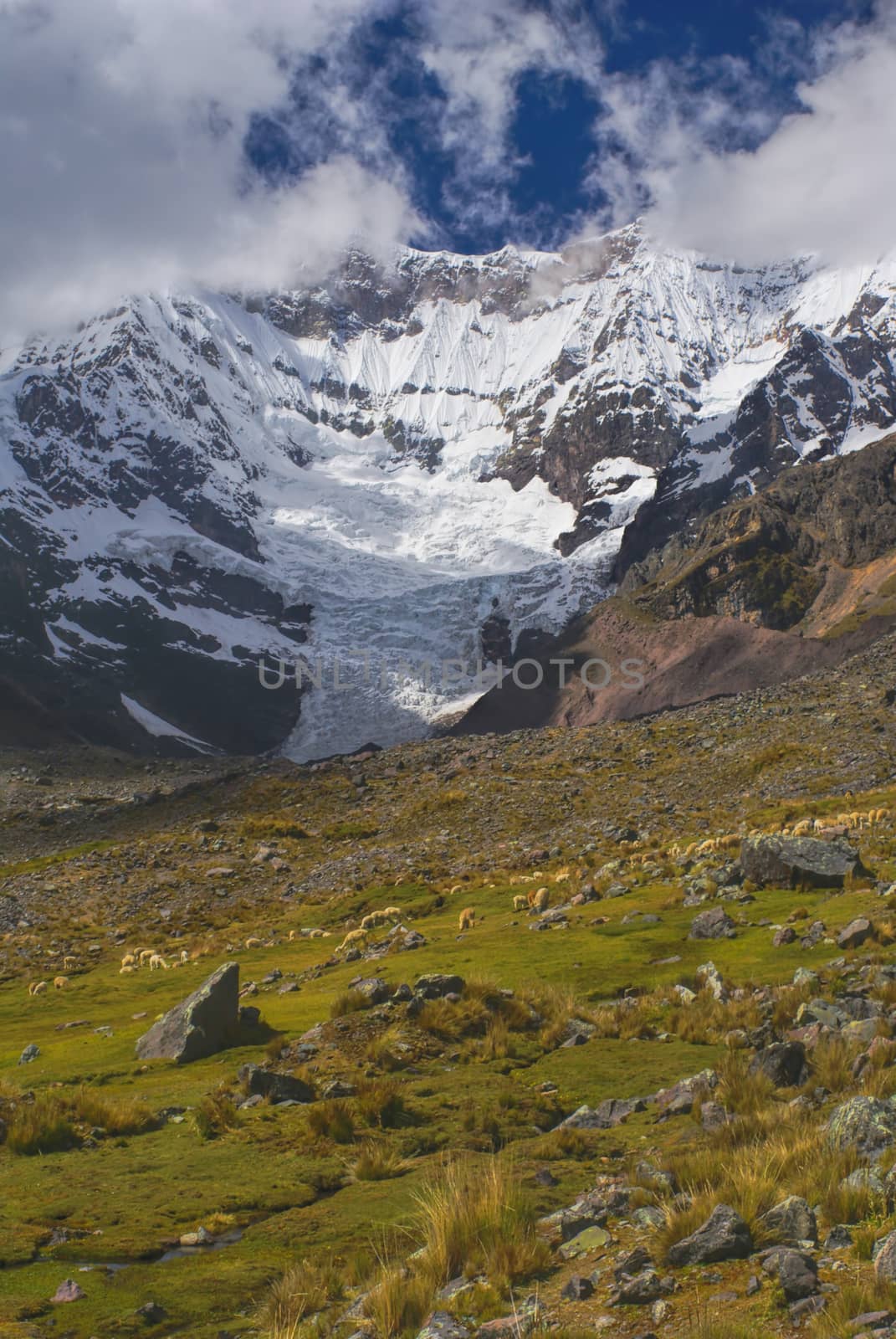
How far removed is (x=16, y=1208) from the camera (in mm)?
9141

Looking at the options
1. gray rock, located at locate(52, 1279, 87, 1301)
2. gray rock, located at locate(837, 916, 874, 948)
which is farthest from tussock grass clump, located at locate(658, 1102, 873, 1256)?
gray rock, located at locate(837, 916, 874, 948)

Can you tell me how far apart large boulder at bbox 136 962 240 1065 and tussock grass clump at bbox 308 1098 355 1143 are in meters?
4.29

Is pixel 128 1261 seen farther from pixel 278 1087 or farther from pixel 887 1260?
pixel 887 1260

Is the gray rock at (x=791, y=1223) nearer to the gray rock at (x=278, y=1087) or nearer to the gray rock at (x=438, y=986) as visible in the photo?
the gray rock at (x=278, y=1087)

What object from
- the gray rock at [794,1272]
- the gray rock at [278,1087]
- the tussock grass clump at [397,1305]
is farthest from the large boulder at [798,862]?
the tussock grass clump at [397,1305]

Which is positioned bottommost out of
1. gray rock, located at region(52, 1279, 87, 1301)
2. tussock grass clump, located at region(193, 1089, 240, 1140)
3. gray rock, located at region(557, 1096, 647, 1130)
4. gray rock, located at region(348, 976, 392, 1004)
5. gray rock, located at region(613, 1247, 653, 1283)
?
gray rock, located at region(557, 1096, 647, 1130)

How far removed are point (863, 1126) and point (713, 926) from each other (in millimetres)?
11010

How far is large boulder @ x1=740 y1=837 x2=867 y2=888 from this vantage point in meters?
21.3

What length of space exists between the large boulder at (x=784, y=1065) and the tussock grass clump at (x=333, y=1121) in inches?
165

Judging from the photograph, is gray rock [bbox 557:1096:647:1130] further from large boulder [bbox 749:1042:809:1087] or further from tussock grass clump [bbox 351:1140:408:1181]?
tussock grass clump [bbox 351:1140:408:1181]

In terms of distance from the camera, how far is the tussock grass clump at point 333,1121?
1088 cm

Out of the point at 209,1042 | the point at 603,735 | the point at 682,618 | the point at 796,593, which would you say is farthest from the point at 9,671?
the point at 209,1042

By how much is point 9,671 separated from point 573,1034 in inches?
7224

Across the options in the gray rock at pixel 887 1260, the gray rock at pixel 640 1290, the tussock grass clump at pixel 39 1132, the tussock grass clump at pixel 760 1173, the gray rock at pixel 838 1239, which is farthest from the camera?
the tussock grass clump at pixel 39 1132
